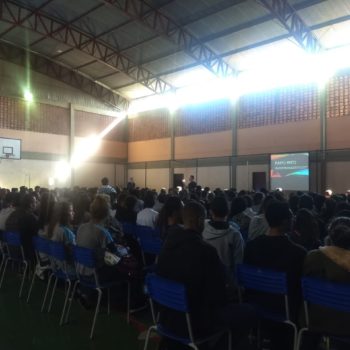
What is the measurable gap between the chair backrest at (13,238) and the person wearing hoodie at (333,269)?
12.5ft

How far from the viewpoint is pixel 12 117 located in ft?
61.6

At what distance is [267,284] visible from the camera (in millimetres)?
2895

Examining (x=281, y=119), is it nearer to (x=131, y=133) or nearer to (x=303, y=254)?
(x=131, y=133)

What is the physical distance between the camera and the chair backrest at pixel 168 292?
2.55 m

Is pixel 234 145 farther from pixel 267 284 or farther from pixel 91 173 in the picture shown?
pixel 267 284

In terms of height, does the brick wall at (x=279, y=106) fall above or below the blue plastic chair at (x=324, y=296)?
above

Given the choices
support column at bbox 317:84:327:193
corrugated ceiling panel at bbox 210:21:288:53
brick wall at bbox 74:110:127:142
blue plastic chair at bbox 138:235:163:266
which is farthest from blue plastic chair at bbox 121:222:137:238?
brick wall at bbox 74:110:127:142

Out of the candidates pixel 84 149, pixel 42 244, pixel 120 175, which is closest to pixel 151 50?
pixel 84 149

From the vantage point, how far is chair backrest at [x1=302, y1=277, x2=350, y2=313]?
2461 millimetres

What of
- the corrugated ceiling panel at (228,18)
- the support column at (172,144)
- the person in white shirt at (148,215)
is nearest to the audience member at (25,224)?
the person in white shirt at (148,215)

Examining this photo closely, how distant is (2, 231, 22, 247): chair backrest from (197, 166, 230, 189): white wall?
13.3 meters

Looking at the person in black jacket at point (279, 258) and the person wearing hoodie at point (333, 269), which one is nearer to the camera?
the person wearing hoodie at point (333, 269)

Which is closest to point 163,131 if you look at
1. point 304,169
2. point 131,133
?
point 131,133

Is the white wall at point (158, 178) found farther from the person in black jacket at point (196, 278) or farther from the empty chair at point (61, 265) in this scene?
the person in black jacket at point (196, 278)
